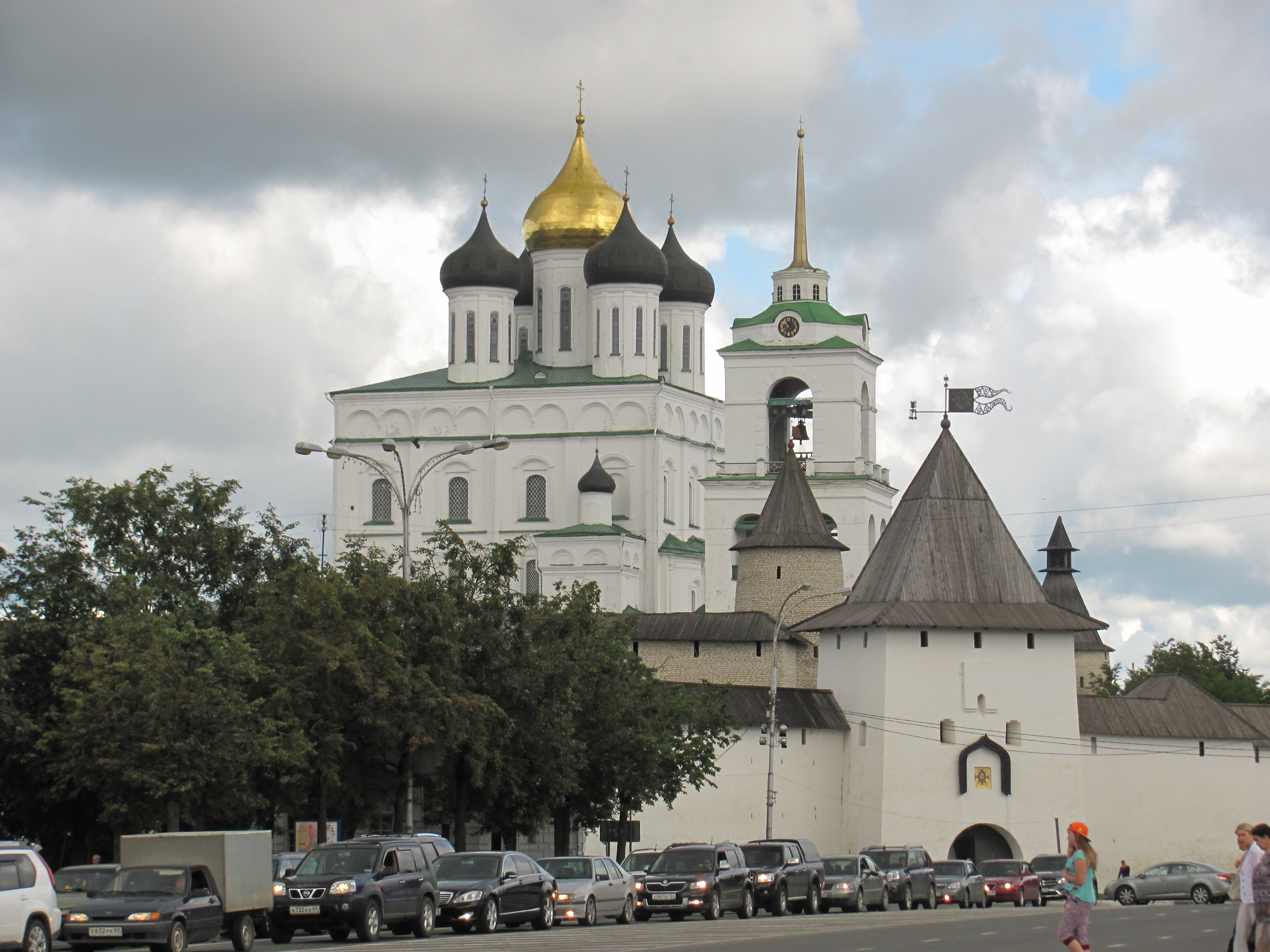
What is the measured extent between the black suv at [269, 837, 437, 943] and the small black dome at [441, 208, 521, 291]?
61.6m

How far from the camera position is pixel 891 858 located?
35688 mm

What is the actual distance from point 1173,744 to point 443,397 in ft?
121

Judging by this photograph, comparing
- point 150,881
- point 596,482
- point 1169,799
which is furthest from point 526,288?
point 150,881

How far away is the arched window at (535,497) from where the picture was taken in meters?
81.9

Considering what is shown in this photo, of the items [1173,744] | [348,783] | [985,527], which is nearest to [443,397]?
[985,527]

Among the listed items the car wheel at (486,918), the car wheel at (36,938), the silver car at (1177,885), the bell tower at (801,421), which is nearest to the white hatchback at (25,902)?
the car wheel at (36,938)

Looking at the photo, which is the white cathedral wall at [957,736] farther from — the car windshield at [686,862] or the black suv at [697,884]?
the car windshield at [686,862]

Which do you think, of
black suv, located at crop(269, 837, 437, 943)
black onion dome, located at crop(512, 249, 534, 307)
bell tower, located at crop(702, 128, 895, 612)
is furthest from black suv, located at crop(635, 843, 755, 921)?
black onion dome, located at crop(512, 249, 534, 307)

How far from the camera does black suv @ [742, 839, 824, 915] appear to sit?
1177 inches

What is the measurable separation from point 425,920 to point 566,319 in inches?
2502

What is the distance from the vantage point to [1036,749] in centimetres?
5441

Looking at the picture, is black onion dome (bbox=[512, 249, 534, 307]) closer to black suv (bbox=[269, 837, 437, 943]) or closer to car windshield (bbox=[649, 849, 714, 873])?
car windshield (bbox=[649, 849, 714, 873])

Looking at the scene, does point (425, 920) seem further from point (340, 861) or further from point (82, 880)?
point (82, 880)

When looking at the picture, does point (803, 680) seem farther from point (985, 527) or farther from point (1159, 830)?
point (1159, 830)
